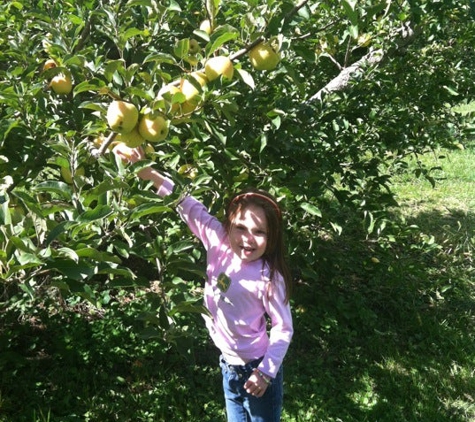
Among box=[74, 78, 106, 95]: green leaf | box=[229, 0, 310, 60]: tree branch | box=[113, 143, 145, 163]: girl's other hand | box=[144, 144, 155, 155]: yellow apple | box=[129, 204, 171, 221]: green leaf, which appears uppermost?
box=[229, 0, 310, 60]: tree branch

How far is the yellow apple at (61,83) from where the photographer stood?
1719 mm

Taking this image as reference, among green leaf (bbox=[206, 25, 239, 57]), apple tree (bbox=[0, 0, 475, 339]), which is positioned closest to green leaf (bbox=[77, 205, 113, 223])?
apple tree (bbox=[0, 0, 475, 339])

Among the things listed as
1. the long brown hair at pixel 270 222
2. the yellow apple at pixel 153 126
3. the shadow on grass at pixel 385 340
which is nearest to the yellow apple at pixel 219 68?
the yellow apple at pixel 153 126

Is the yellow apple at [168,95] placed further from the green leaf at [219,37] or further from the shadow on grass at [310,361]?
the shadow on grass at [310,361]

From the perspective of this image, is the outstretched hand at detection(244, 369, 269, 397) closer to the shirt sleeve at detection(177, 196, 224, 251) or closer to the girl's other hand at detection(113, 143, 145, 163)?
the shirt sleeve at detection(177, 196, 224, 251)

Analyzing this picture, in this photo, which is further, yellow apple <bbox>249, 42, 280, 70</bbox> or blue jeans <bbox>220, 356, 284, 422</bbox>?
blue jeans <bbox>220, 356, 284, 422</bbox>

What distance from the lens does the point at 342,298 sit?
3508 mm

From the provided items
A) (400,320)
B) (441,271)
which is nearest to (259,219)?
(400,320)

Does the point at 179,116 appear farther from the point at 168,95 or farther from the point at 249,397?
the point at 249,397

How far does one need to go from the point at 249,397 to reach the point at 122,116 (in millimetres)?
1126

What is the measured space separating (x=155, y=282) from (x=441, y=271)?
2.09 metres

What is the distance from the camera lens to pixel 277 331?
178 centimetres

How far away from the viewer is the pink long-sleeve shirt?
1770 millimetres

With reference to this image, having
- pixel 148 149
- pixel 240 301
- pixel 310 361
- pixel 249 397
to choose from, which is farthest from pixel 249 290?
pixel 310 361
